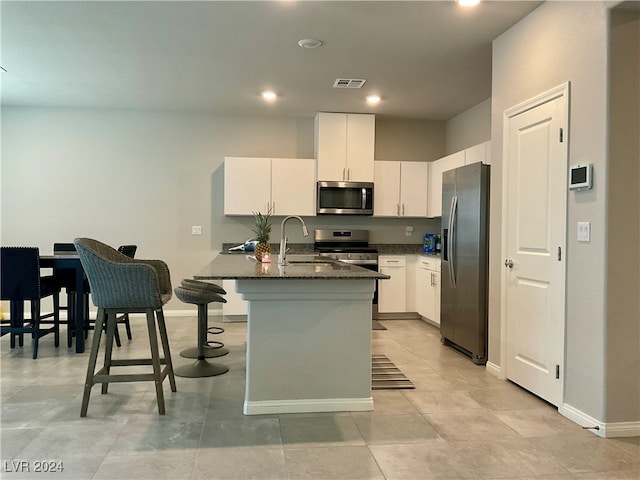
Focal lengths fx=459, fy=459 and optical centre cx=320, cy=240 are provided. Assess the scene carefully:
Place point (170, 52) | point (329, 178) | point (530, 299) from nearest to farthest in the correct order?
1. point (530, 299)
2. point (170, 52)
3. point (329, 178)

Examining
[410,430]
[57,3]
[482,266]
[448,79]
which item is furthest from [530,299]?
[57,3]

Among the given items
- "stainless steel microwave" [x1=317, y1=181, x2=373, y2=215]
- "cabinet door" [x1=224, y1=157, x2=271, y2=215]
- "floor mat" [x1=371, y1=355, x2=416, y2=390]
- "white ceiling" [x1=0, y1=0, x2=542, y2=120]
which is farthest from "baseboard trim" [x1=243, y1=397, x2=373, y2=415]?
"cabinet door" [x1=224, y1=157, x2=271, y2=215]

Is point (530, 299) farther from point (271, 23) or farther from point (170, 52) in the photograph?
point (170, 52)

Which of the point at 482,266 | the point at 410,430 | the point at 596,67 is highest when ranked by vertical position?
the point at 596,67

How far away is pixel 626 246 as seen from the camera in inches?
97.7

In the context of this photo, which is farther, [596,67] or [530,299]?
[530,299]

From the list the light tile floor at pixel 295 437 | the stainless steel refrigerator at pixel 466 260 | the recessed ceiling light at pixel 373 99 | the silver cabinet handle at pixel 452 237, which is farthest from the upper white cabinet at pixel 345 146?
the light tile floor at pixel 295 437

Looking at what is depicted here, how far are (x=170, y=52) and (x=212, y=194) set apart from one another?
7.69 feet

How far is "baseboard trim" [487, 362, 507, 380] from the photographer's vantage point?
11.4ft

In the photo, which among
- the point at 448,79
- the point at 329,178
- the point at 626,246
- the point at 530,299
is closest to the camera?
the point at 626,246

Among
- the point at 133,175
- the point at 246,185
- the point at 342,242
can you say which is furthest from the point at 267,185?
the point at 133,175

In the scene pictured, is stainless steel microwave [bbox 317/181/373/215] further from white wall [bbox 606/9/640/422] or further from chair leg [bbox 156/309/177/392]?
white wall [bbox 606/9/640/422]

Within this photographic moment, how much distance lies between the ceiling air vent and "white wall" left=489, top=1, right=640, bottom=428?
180cm

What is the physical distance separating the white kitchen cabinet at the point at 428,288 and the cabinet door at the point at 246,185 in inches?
81.0
